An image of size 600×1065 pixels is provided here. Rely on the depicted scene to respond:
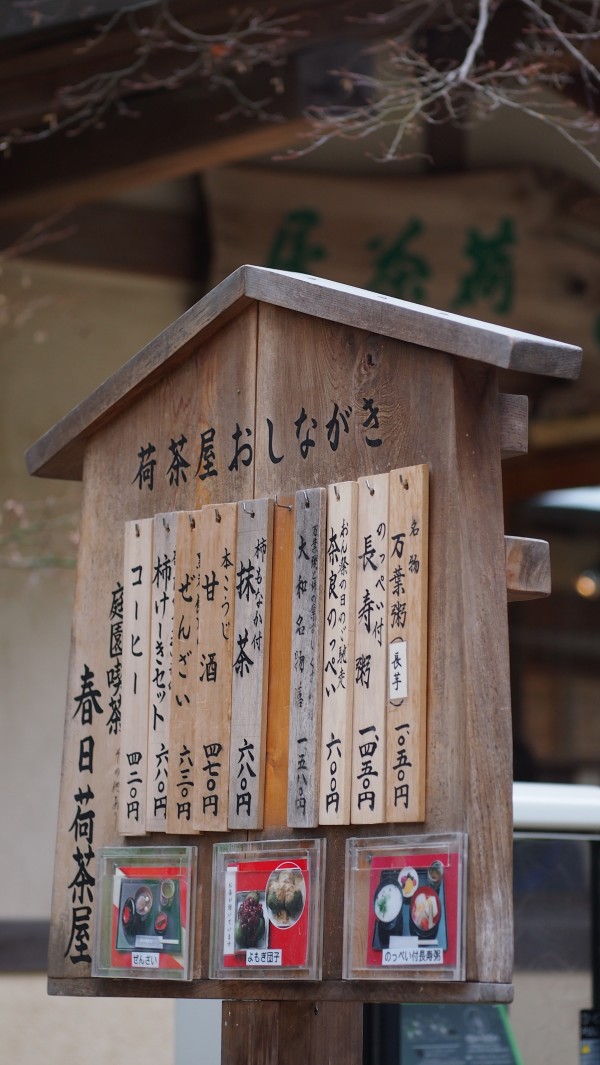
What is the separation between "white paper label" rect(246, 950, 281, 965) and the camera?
8.68 feet

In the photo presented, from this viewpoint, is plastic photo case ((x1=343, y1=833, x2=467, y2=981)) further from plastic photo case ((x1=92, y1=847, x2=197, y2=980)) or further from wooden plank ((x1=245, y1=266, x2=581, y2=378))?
wooden plank ((x1=245, y1=266, x2=581, y2=378))

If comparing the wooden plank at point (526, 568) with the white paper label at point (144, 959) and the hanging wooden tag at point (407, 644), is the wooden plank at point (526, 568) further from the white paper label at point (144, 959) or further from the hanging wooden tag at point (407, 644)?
the white paper label at point (144, 959)

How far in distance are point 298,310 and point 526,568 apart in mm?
760

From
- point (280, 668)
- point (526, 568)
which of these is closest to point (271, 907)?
point (280, 668)

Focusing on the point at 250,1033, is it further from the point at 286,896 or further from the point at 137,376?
the point at 137,376

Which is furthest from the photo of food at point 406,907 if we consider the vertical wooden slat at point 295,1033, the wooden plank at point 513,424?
the wooden plank at point 513,424

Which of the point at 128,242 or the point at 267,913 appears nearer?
the point at 267,913

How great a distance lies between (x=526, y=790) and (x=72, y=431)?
5.83 feet

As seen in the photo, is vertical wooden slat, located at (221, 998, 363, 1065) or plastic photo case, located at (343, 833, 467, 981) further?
vertical wooden slat, located at (221, 998, 363, 1065)

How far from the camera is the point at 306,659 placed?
2.73 m

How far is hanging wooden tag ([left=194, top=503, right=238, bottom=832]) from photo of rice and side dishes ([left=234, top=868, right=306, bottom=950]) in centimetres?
17

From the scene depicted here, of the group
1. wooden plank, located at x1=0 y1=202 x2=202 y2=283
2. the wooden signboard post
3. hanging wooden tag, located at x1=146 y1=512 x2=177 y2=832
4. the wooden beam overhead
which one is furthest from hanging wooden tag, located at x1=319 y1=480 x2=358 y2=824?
wooden plank, located at x1=0 y1=202 x2=202 y2=283

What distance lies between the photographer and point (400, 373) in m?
2.72

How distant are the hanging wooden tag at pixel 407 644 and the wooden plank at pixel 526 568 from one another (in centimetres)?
20
